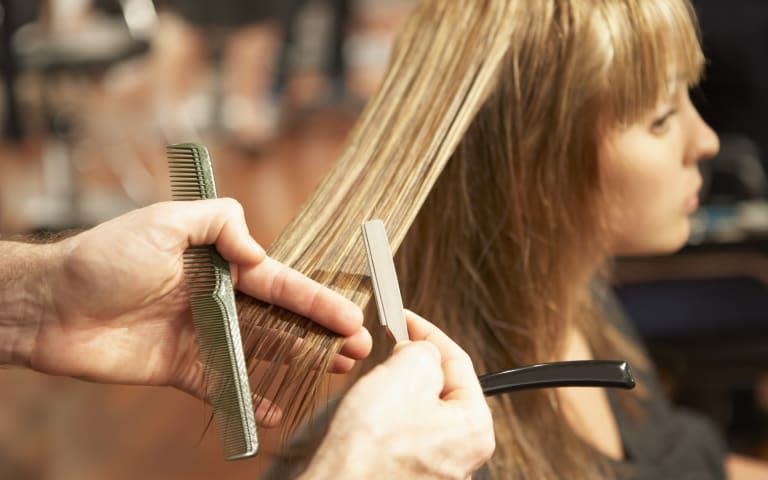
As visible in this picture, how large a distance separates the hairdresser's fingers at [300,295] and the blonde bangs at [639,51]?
1.31 ft

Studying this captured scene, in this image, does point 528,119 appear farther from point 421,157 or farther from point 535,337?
point 535,337

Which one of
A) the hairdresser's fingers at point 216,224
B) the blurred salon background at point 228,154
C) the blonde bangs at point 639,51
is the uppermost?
the blonde bangs at point 639,51

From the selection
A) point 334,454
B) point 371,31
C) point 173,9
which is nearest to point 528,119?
point 334,454

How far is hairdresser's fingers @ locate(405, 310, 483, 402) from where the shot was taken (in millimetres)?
653

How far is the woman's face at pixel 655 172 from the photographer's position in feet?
3.17

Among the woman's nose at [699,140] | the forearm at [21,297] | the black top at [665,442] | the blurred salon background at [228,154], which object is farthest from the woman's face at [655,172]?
the forearm at [21,297]

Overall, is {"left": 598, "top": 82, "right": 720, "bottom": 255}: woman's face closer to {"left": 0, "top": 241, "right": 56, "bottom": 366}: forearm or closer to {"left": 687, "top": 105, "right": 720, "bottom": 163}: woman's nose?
{"left": 687, "top": 105, "right": 720, "bottom": 163}: woman's nose

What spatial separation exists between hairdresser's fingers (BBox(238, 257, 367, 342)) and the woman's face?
405mm

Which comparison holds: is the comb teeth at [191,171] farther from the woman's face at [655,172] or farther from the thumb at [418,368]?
the woman's face at [655,172]

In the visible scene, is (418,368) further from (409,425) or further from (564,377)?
(564,377)

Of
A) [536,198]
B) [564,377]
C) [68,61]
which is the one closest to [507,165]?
[536,198]

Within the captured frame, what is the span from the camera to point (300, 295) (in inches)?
27.9

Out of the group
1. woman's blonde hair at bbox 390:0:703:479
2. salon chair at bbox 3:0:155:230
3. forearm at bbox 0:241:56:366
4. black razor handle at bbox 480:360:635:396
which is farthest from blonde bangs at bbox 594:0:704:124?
salon chair at bbox 3:0:155:230

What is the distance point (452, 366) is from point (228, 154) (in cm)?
414
